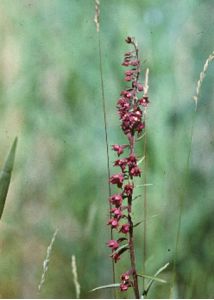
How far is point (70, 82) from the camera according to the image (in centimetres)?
145

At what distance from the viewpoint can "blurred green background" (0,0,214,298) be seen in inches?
56.2

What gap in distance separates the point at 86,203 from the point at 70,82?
298 millimetres

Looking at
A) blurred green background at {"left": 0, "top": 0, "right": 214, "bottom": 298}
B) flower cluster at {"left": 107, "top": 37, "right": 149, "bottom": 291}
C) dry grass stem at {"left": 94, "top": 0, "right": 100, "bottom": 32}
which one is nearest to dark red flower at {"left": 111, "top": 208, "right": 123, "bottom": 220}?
flower cluster at {"left": 107, "top": 37, "right": 149, "bottom": 291}

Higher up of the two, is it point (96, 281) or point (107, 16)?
point (107, 16)

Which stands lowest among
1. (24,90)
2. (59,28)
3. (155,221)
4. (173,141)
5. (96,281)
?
(96,281)

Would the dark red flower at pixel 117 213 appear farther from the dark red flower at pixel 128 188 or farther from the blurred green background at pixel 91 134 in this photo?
the blurred green background at pixel 91 134

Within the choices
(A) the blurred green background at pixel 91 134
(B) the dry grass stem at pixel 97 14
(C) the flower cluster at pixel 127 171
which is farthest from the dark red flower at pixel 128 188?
(B) the dry grass stem at pixel 97 14

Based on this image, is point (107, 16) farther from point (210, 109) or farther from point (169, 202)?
point (169, 202)

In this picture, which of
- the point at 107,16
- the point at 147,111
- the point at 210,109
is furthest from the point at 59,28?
the point at 210,109

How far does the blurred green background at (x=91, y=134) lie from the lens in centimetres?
143

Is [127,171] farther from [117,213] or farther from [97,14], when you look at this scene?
[97,14]

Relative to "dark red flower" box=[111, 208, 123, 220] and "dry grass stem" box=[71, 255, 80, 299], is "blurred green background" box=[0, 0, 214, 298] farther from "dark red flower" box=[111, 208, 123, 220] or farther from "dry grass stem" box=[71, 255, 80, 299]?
"dark red flower" box=[111, 208, 123, 220]

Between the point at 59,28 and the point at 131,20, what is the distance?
179mm

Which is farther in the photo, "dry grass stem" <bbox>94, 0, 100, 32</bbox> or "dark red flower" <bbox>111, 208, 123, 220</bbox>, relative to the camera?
"dry grass stem" <bbox>94, 0, 100, 32</bbox>
